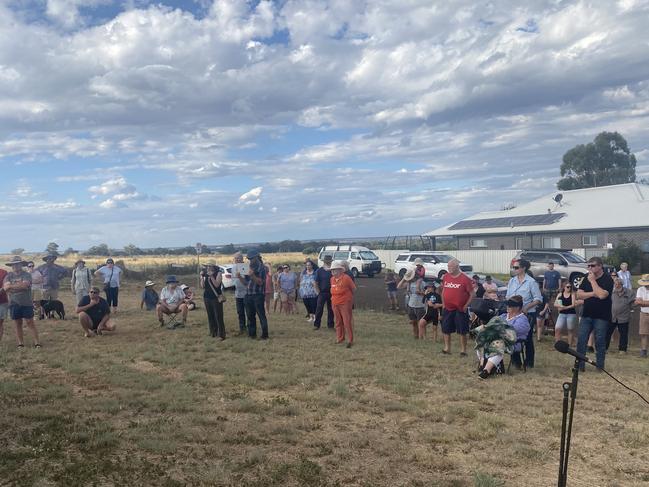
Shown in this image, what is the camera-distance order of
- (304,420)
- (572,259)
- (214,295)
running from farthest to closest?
(572,259)
(214,295)
(304,420)

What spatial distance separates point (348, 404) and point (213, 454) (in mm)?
2071

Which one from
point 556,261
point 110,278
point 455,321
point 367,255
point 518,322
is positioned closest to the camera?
point 518,322

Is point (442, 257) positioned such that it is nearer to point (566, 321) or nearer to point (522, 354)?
point (566, 321)

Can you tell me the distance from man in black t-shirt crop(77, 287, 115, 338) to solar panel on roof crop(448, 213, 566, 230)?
32.3 meters

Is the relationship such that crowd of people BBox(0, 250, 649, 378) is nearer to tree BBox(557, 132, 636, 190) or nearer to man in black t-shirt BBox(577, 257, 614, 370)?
man in black t-shirt BBox(577, 257, 614, 370)

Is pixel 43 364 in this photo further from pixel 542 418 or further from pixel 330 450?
pixel 542 418

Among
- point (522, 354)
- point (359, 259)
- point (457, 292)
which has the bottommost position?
point (522, 354)

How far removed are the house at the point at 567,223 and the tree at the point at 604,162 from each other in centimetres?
2650

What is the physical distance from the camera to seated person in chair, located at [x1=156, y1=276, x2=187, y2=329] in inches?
546

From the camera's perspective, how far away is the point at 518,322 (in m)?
8.98

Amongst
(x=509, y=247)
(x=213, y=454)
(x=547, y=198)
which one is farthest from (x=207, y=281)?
(x=547, y=198)

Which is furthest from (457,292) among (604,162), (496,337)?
(604,162)

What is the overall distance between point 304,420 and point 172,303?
833 centimetres

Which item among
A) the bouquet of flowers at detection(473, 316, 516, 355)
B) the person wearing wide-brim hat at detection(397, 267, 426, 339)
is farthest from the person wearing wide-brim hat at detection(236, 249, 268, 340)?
the bouquet of flowers at detection(473, 316, 516, 355)
